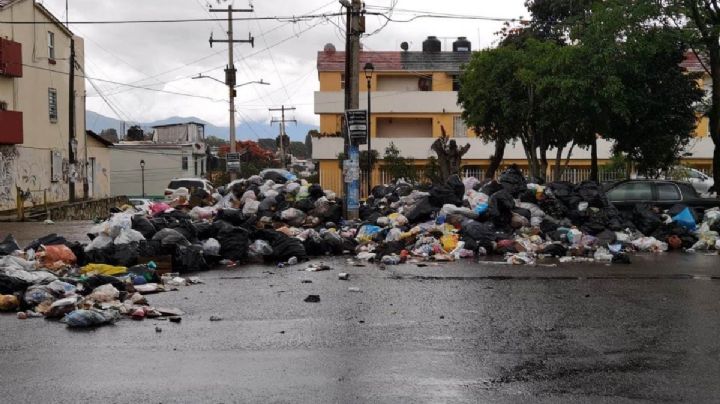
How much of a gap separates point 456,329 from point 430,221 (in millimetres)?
7480

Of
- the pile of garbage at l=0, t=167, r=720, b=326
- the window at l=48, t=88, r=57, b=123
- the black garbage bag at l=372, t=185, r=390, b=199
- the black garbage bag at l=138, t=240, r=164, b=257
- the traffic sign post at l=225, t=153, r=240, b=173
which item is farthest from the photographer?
the traffic sign post at l=225, t=153, r=240, b=173

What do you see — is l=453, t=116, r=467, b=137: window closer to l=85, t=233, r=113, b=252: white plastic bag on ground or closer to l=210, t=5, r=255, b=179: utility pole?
l=210, t=5, r=255, b=179: utility pole

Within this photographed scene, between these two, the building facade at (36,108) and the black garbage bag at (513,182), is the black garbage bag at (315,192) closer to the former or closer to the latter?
the black garbage bag at (513,182)

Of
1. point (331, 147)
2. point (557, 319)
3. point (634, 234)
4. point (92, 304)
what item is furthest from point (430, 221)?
point (331, 147)

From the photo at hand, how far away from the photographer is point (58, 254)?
10.9 metres

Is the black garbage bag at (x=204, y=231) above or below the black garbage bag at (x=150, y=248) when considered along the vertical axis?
above

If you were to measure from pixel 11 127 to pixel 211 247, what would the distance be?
20229mm

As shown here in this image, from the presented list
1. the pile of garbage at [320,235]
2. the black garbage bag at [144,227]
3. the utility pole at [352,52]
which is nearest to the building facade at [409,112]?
the utility pole at [352,52]

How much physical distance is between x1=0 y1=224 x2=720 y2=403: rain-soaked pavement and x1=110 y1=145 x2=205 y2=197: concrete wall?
175 feet

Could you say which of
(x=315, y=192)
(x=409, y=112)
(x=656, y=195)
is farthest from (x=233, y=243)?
(x=409, y=112)

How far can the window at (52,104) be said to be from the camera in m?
33.2

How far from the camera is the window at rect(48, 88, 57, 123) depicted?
33.2m

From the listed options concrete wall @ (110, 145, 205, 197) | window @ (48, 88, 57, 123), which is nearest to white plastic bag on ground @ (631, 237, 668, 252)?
window @ (48, 88, 57, 123)

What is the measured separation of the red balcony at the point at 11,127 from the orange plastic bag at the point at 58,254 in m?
19.0
